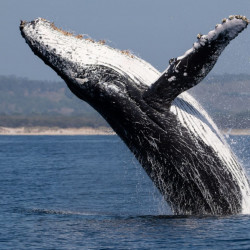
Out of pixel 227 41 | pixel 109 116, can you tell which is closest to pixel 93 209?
pixel 109 116

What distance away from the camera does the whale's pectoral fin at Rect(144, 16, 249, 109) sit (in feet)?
35.0

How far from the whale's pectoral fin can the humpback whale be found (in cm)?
2

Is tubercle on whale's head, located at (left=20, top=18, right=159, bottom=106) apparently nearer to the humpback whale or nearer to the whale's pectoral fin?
the humpback whale

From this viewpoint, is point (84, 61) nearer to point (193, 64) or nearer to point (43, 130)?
point (193, 64)

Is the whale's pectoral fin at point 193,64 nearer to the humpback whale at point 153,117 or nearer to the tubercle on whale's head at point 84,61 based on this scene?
the humpback whale at point 153,117

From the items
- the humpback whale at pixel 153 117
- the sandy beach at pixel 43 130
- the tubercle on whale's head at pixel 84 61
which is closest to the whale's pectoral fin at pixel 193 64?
the humpback whale at pixel 153 117

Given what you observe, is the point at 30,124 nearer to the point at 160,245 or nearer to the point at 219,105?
the point at 219,105

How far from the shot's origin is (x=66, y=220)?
1368cm

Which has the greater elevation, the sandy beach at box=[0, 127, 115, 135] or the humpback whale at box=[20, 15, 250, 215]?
the sandy beach at box=[0, 127, 115, 135]

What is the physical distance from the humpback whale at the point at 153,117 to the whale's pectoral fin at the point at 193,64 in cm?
2

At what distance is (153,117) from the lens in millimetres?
11719

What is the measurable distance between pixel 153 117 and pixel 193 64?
1176 mm

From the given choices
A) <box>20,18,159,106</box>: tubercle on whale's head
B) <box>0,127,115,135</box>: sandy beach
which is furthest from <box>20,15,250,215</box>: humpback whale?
<box>0,127,115,135</box>: sandy beach

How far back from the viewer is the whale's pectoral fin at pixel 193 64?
10664 millimetres
